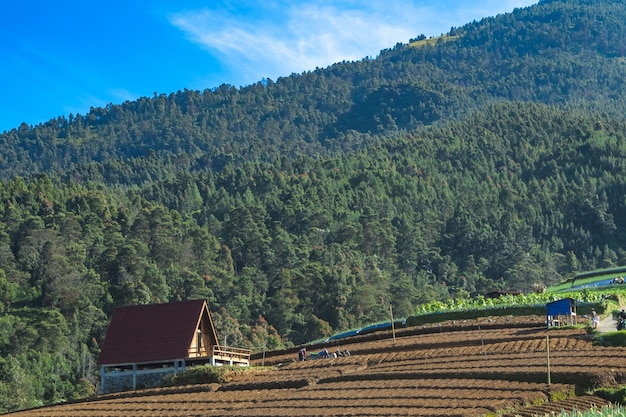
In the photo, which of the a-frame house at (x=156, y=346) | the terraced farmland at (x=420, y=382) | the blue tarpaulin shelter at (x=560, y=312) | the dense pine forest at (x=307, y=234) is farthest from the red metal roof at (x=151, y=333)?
the blue tarpaulin shelter at (x=560, y=312)

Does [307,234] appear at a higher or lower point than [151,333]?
higher

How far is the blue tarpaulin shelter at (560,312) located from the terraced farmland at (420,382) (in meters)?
0.81

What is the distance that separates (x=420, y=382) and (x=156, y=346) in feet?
56.6

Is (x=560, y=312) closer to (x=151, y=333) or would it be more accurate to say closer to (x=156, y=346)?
(x=156, y=346)

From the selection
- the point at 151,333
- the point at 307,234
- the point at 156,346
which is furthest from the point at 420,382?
the point at 307,234

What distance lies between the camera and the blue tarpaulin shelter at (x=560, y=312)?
45375 millimetres

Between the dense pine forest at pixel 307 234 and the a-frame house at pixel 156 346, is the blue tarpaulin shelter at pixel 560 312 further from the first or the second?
the dense pine forest at pixel 307 234

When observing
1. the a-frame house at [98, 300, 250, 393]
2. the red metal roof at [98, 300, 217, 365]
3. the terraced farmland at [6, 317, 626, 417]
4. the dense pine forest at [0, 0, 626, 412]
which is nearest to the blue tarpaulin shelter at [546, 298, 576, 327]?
the terraced farmland at [6, 317, 626, 417]

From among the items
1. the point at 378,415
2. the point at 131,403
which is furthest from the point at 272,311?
the point at 378,415

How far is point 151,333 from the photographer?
48.0 metres

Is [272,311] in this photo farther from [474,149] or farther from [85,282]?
[474,149]

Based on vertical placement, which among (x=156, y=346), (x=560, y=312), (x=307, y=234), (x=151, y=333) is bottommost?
(x=156, y=346)

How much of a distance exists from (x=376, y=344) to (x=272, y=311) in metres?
40.5

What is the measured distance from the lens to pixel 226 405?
36.6 m
